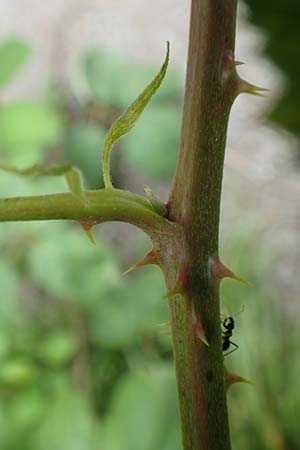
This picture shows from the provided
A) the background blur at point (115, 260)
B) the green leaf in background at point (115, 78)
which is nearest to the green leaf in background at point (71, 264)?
the background blur at point (115, 260)

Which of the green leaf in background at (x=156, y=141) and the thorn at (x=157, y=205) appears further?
the green leaf in background at (x=156, y=141)

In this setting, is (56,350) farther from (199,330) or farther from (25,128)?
(199,330)

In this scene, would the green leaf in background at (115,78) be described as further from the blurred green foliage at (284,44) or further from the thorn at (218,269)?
the thorn at (218,269)

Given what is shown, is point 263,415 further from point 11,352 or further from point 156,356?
point 11,352

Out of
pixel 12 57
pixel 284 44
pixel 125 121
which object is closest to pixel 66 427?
pixel 12 57

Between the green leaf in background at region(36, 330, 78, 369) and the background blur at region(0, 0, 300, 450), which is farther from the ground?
the background blur at region(0, 0, 300, 450)

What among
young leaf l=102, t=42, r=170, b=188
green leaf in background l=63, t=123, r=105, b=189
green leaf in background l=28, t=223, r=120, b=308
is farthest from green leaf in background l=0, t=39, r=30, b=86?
young leaf l=102, t=42, r=170, b=188

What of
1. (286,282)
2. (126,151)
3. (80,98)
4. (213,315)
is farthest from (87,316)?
(213,315)

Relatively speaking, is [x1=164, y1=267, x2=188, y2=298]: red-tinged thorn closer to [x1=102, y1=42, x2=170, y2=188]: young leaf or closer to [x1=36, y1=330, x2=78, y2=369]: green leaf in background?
[x1=102, y1=42, x2=170, y2=188]: young leaf
